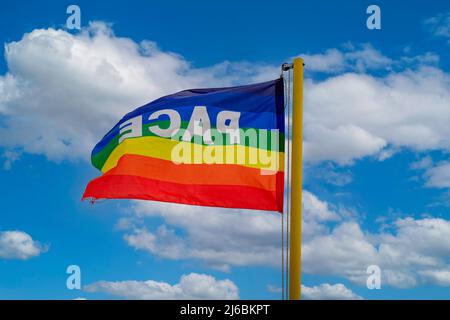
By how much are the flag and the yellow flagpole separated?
745 millimetres

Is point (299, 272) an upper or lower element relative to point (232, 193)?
lower

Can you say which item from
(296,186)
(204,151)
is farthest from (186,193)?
(296,186)

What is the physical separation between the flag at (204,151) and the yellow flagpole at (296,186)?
0.75m

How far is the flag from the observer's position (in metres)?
13.7

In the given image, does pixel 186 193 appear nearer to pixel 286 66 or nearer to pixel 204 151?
pixel 204 151

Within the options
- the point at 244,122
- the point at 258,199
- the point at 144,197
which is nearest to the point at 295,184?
the point at 258,199

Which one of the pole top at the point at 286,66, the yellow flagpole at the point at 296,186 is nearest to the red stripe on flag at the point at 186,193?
the yellow flagpole at the point at 296,186

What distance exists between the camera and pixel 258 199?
13539mm

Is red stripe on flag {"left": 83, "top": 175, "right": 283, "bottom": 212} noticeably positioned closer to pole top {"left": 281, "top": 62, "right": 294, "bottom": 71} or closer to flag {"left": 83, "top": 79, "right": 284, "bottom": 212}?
flag {"left": 83, "top": 79, "right": 284, "bottom": 212}

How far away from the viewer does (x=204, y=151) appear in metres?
14.4
